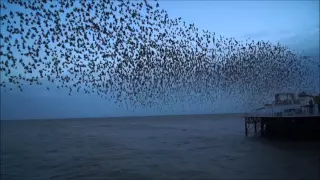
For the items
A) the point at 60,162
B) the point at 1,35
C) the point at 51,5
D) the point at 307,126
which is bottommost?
the point at 60,162

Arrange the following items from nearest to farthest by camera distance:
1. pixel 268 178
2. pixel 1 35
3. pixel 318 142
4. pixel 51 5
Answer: pixel 1 35
pixel 51 5
pixel 268 178
pixel 318 142

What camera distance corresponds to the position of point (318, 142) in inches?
1741

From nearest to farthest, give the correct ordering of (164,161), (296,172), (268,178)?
(268,178), (296,172), (164,161)

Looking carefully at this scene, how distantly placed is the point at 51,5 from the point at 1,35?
280cm

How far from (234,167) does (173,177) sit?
716cm

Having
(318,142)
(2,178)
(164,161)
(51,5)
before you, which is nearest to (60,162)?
(2,178)

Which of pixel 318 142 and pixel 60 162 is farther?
pixel 318 142

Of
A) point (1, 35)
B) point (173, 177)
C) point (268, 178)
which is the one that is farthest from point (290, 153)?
point (1, 35)

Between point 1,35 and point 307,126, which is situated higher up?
point 1,35

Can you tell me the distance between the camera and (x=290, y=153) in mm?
36750

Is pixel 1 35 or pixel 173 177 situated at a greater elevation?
pixel 1 35

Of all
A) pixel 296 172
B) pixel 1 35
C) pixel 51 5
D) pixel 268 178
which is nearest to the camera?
pixel 1 35

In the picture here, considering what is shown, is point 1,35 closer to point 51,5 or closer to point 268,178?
point 51,5

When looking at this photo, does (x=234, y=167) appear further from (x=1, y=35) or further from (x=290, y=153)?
(x=1, y=35)
